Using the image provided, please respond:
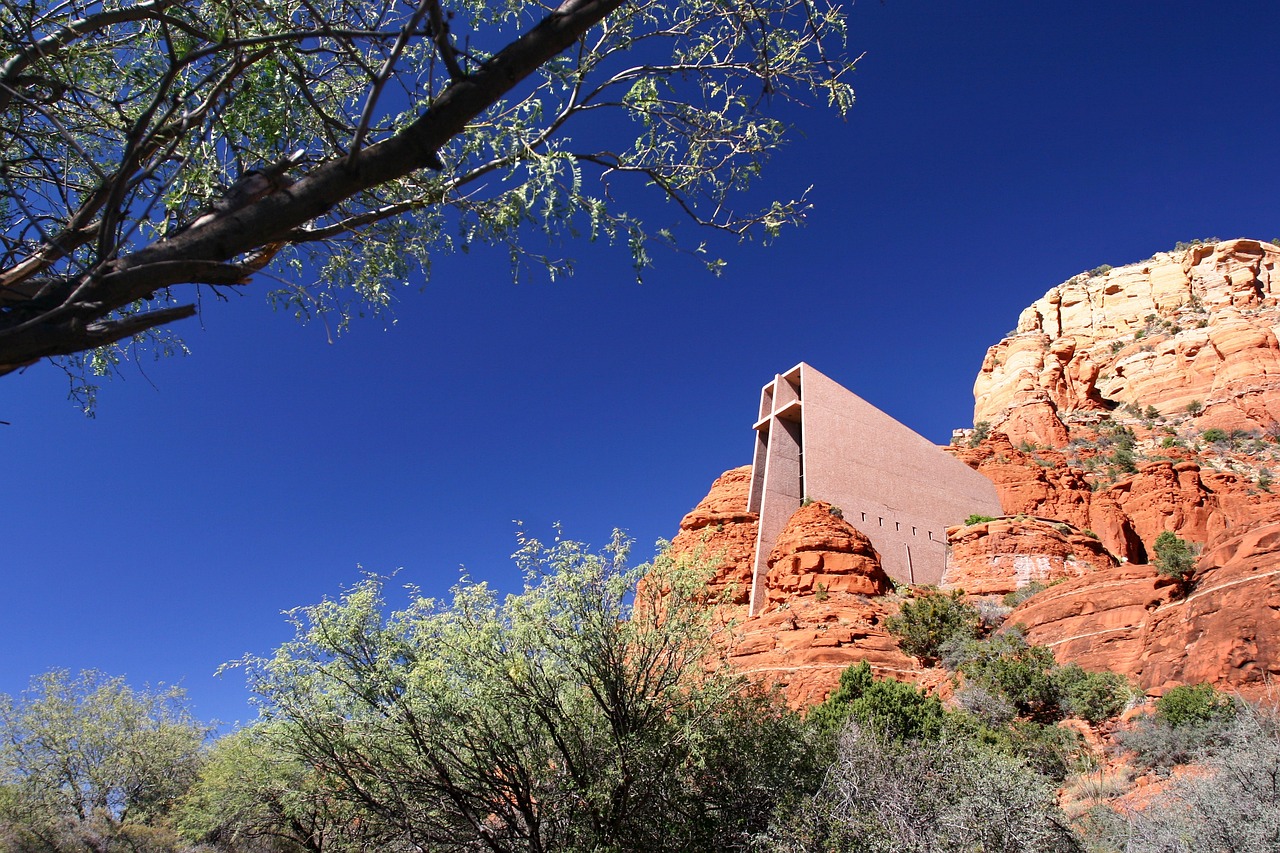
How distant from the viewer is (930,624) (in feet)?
67.3

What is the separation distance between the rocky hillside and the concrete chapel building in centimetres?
150

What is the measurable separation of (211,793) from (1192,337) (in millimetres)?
58794

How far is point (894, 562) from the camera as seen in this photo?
90.5 ft

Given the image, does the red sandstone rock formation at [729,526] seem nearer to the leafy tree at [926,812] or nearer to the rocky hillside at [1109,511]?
the rocky hillside at [1109,511]

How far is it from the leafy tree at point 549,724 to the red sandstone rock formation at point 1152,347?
40.5 m

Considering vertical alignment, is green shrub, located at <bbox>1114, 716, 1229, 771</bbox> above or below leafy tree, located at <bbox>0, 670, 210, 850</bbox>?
below

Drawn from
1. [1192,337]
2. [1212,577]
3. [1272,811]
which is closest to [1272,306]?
[1192,337]

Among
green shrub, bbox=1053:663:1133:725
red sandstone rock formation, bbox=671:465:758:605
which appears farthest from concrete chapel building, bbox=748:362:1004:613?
green shrub, bbox=1053:663:1133:725

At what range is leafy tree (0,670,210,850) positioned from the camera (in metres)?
17.7

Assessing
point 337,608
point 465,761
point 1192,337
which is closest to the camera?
point 465,761

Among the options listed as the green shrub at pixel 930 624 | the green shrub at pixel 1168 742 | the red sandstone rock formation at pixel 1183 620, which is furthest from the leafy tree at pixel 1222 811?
the green shrub at pixel 930 624

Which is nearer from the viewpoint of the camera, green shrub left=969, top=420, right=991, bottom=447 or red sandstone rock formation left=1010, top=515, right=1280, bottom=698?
red sandstone rock formation left=1010, top=515, right=1280, bottom=698

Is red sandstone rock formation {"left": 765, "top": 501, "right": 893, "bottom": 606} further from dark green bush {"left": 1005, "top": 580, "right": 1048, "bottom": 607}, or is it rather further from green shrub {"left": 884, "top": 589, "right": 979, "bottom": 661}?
dark green bush {"left": 1005, "top": 580, "right": 1048, "bottom": 607}

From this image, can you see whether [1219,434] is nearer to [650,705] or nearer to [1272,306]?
[1272,306]
